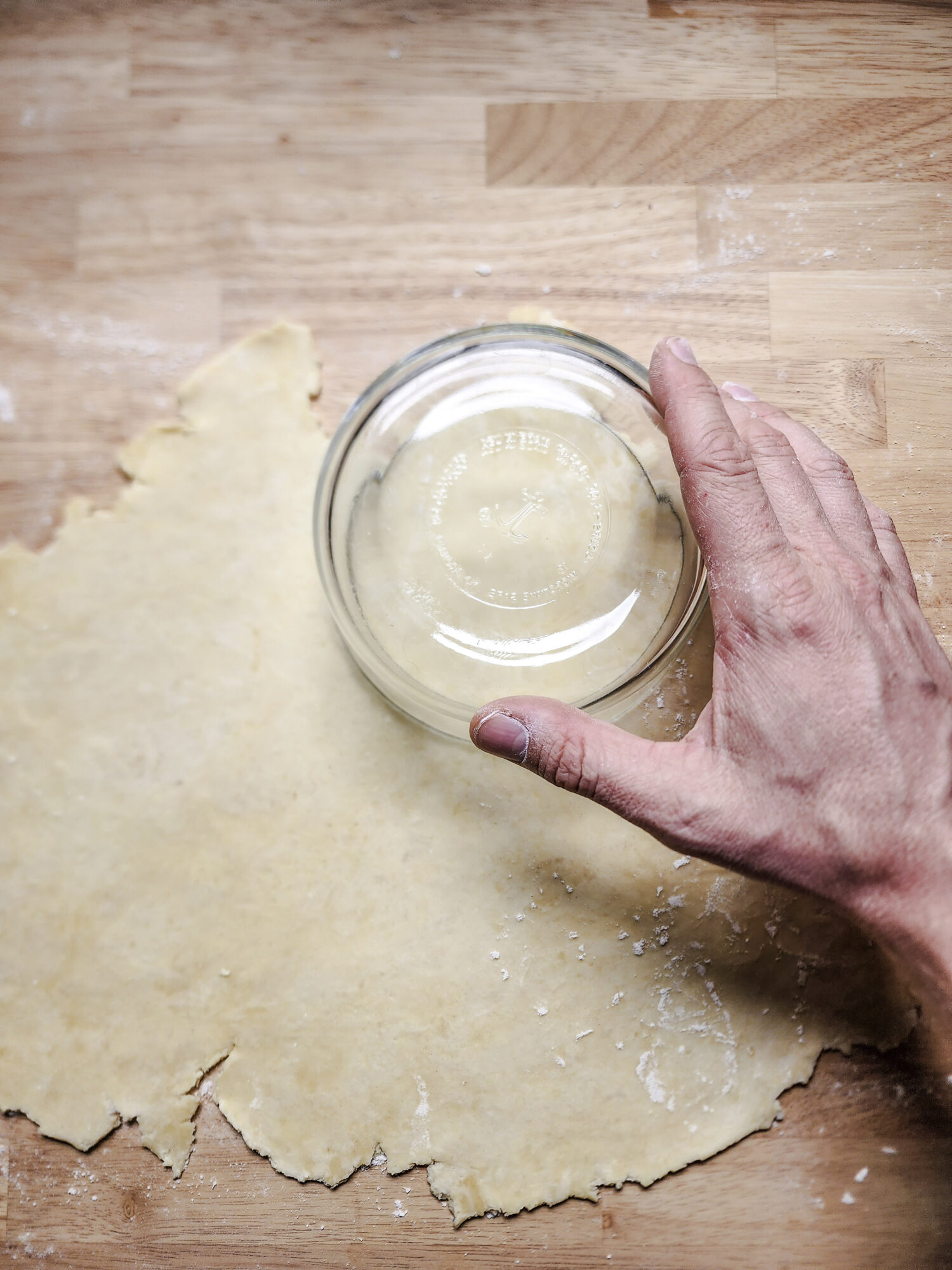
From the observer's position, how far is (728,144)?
3.02 ft

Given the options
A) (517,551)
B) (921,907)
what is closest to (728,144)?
(517,551)

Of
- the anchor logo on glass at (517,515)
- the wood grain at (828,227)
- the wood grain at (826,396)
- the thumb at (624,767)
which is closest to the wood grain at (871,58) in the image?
the wood grain at (828,227)

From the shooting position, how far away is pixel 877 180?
918 mm

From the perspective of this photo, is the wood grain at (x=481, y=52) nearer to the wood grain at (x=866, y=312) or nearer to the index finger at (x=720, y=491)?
the wood grain at (x=866, y=312)

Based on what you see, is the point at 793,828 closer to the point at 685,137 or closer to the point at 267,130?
the point at 685,137

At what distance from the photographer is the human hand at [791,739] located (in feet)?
2.35

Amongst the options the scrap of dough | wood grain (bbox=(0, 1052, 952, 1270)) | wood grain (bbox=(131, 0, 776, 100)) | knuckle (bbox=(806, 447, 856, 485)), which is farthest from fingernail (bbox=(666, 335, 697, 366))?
wood grain (bbox=(0, 1052, 952, 1270))

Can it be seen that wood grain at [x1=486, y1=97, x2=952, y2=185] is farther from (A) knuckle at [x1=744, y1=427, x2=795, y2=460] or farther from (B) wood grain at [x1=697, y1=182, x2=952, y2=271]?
(A) knuckle at [x1=744, y1=427, x2=795, y2=460]

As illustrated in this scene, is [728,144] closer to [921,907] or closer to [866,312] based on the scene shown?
[866,312]

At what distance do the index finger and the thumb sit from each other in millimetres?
148

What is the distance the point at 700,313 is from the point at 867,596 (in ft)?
1.22

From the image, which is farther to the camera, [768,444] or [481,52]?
[481,52]

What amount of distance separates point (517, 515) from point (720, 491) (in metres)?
0.21

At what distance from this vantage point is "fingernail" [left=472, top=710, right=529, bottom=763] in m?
0.75
